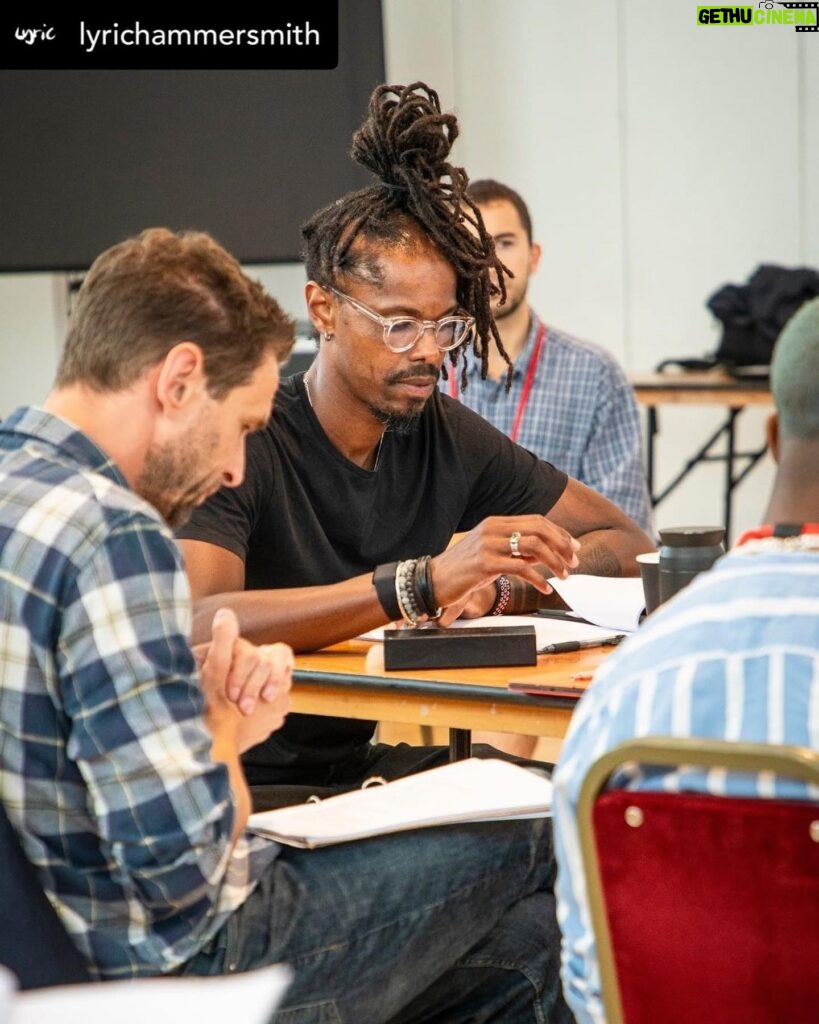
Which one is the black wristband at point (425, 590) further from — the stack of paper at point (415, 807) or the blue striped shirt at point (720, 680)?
the blue striped shirt at point (720, 680)

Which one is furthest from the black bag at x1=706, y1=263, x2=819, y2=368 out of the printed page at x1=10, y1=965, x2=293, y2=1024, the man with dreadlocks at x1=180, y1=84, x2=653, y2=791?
the printed page at x1=10, y1=965, x2=293, y2=1024

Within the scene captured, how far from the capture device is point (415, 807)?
1824 millimetres

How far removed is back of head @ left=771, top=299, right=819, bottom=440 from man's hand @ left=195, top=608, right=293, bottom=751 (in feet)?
2.03

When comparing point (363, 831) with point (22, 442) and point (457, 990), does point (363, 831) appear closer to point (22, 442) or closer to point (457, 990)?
point (457, 990)

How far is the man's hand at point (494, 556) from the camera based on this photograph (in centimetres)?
223

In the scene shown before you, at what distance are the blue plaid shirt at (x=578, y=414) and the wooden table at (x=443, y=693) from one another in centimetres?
211

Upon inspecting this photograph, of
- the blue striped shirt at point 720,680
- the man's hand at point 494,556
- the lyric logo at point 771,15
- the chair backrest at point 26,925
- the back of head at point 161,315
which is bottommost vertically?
→ the chair backrest at point 26,925

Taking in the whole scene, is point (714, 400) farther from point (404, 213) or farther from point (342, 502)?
point (342, 502)

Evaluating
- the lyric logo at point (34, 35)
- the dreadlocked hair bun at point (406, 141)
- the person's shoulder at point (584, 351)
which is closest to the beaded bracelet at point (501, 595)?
the dreadlocked hair bun at point (406, 141)

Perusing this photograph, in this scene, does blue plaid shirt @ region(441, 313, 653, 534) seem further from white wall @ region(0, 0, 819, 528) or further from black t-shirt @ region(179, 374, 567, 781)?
white wall @ region(0, 0, 819, 528)

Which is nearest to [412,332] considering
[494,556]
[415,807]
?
[494,556]

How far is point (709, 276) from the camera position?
21.1 feet

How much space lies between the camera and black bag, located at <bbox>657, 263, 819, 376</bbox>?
5.63 meters

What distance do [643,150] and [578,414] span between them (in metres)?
2.57
